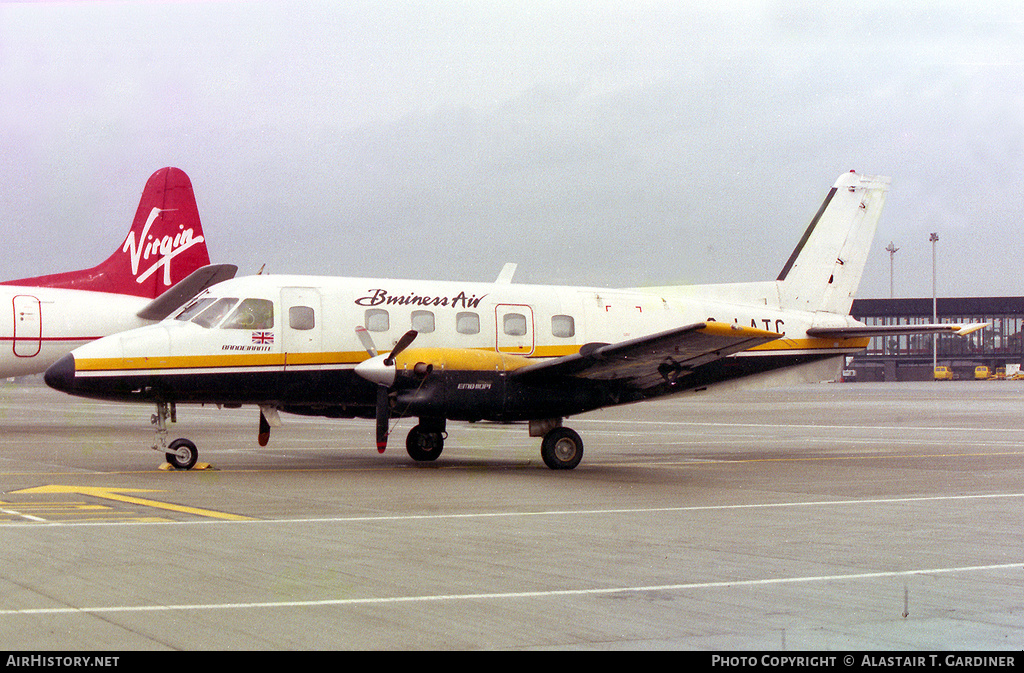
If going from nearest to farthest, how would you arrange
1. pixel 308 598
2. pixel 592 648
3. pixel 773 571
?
pixel 592 648, pixel 308 598, pixel 773 571

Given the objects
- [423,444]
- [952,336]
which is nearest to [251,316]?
[423,444]

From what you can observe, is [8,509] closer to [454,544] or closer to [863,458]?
[454,544]

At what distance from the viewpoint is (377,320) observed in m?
18.2

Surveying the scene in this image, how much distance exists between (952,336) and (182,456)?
11751cm

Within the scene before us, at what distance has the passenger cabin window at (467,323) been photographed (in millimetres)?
18672

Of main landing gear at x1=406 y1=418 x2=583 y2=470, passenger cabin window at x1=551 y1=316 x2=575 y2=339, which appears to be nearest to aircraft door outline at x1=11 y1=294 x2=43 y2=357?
passenger cabin window at x1=551 y1=316 x2=575 y2=339

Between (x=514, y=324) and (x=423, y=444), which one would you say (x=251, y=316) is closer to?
(x=423, y=444)

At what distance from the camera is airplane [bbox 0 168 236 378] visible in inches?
1078

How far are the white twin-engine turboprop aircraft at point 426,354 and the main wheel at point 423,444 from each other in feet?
0.07

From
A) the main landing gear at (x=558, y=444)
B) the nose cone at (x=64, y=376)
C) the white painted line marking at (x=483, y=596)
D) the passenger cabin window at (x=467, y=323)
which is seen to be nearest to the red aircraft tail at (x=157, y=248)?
the nose cone at (x=64, y=376)

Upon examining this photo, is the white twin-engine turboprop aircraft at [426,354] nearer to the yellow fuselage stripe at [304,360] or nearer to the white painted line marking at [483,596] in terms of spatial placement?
the yellow fuselage stripe at [304,360]

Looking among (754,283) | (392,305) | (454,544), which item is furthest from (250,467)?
(754,283)
